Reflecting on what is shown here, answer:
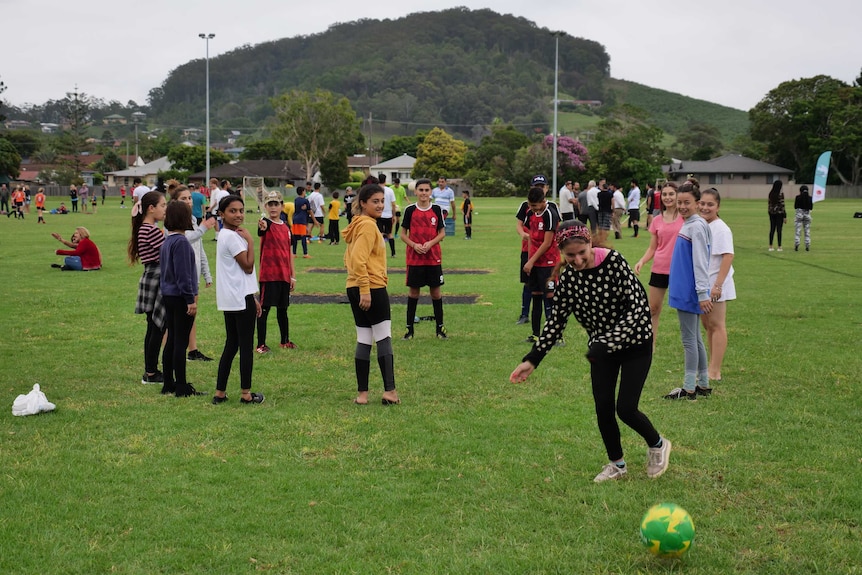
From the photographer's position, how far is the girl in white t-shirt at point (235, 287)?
7.79 m

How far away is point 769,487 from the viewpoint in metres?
5.76

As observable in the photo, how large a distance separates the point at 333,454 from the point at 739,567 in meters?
3.14

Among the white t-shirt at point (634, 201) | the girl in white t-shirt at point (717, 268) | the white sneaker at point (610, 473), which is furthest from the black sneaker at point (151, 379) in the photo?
the white t-shirt at point (634, 201)

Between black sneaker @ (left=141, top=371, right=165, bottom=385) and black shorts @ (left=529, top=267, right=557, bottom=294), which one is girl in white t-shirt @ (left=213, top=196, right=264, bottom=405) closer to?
black sneaker @ (left=141, top=371, right=165, bottom=385)

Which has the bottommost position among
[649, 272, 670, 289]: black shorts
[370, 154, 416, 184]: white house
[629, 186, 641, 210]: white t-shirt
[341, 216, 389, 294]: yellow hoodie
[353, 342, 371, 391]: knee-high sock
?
[353, 342, 371, 391]: knee-high sock

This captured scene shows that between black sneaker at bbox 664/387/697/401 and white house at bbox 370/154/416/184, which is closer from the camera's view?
black sneaker at bbox 664/387/697/401

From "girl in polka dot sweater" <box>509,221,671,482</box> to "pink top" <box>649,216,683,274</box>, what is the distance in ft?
11.6

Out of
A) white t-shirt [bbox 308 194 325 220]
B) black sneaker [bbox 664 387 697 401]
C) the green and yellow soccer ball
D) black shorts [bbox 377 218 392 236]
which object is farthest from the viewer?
white t-shirt [bbox 308 194 325 220]

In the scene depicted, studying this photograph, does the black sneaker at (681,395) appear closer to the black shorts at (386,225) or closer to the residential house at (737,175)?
the black shorts at (386,225)

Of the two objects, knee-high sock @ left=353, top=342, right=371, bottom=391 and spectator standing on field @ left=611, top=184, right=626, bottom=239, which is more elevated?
spectator standing on field @ left=611, top=184, right=626, bottom=239

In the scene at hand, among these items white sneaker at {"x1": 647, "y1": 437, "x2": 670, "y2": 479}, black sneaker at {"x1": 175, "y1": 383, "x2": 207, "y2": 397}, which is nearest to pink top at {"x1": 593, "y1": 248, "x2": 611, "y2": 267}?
white sneaker at {"x1": 647, "y1": 437, "x2": 670, "y2": 479}

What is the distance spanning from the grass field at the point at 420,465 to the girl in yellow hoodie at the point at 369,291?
310 mm

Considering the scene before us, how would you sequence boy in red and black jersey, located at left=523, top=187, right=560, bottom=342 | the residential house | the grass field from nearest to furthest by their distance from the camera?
the grass field, boy in red and black jersey, located at left=523, top=187, right=560, bottom=342, the residential house

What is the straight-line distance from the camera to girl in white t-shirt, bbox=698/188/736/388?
8.19m
